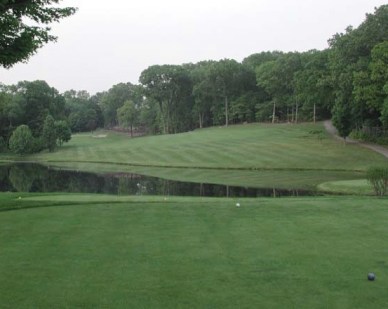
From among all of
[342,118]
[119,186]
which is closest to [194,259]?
[119,186]

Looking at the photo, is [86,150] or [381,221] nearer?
[381,221]

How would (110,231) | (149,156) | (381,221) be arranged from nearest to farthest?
1. (110,231)
2. (381,221)
3. (149,156)

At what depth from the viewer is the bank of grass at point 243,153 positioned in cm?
4666

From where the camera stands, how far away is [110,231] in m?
9.93

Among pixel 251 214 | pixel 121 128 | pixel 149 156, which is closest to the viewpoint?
pixel 251 214

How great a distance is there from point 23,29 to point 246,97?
8559 centimetres

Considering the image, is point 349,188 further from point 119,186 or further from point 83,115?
point 83,115

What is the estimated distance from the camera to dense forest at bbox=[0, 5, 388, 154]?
167ft

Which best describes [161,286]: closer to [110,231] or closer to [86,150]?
[110,231]

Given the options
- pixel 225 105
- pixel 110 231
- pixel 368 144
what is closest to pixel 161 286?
pixel 110 231

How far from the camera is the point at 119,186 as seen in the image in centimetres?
→ 3538

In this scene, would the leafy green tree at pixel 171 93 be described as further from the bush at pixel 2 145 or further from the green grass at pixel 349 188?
the green grass at pixel 349 188

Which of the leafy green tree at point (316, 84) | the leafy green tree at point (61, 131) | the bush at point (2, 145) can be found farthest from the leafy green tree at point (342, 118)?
the bush at point (2, 145)

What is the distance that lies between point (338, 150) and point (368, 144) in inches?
186
